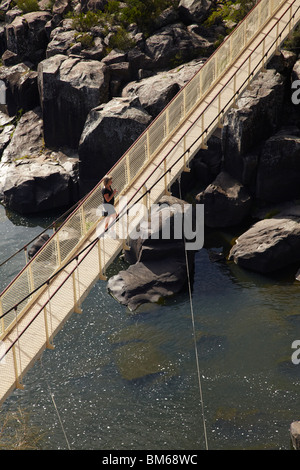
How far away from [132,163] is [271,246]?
7.72 meters

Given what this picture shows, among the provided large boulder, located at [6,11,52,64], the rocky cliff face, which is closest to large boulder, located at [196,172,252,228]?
the rocky cliff face

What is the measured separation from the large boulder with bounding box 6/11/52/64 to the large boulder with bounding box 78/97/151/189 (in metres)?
10.7

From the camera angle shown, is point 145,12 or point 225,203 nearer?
point 225,203

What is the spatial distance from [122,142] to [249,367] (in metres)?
15.9

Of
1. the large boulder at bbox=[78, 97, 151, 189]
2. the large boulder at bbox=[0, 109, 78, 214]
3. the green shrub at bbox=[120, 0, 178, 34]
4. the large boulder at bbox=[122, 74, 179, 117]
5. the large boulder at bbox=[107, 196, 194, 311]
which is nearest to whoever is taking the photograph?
the large boulder at bbox=[107, 196, 194, 311]

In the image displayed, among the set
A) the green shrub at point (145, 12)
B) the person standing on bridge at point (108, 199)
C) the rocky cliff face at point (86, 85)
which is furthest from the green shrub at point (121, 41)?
the person standing on bridge at point (108, 199)

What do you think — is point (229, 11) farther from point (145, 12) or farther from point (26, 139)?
point (26, 139)

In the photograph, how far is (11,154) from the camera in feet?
128

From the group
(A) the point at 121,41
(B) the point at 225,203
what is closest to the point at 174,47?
(A) the point at 121,41

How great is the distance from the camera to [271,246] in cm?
2766

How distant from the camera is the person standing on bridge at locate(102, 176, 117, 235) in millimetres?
20391

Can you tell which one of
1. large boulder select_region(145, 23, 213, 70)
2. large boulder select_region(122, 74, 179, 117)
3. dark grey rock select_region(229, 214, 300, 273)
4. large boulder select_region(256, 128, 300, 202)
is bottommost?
dark grey rock select_region(229, 214, 300, 273)

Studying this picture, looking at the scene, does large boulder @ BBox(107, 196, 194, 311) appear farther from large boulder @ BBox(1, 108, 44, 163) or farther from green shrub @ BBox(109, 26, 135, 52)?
green shrub @ BBox(109, 26, 135, 52)

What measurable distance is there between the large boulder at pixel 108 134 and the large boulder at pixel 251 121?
500 cm
